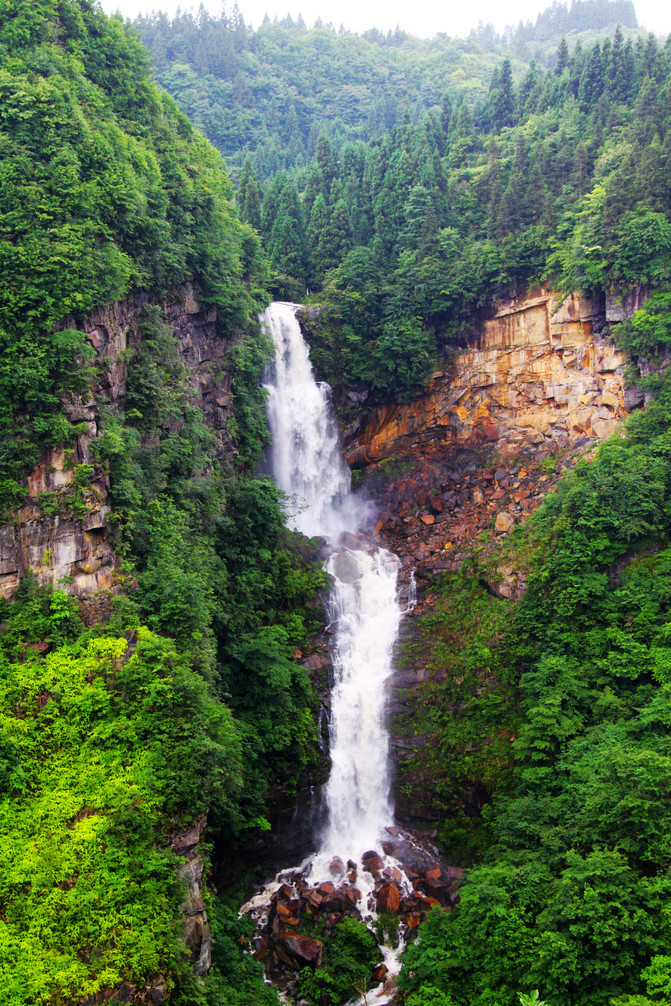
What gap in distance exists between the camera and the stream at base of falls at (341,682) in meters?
22.2

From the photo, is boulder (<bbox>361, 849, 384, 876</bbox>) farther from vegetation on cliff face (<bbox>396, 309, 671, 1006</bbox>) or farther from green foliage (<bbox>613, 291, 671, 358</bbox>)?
green foliage (<bbox>613, 291, 671, 358</bbox>)

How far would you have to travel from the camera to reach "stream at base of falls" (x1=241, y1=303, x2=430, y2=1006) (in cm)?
2216

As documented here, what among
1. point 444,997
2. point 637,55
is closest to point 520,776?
point 444,997

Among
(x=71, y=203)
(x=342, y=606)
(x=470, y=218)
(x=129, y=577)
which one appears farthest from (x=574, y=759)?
(x=470, y=218)

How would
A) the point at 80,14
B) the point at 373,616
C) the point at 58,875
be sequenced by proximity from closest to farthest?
the point at 58,875 < the point at 80,14 < the point at 373,616

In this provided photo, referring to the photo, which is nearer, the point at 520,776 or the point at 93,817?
the point at 93,817

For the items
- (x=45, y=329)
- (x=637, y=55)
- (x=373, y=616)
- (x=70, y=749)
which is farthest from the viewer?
(x=637, y=55)

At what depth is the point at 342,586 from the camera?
30594 millimetres

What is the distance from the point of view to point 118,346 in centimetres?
2203

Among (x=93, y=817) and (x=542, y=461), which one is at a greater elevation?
(x=542, y=461)

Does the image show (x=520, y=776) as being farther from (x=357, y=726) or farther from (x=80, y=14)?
(x=80, y=14)

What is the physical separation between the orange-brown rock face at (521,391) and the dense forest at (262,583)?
1.21 meters

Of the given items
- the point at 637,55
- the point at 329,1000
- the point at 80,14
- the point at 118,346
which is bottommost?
the point at 329,1000

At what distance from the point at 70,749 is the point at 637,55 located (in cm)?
4402
